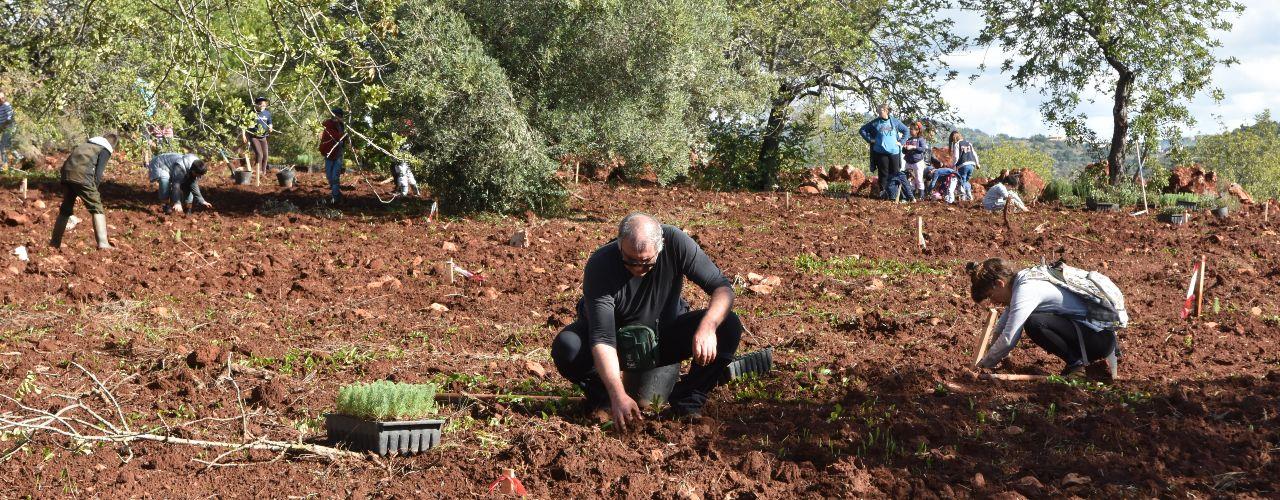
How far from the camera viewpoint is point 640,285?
5.12 m

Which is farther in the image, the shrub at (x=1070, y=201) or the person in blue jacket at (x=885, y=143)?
the shrub at (x=1070, y=201)

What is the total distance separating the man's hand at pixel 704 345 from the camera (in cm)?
488

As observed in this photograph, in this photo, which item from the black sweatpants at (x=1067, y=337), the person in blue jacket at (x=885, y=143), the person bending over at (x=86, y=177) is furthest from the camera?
the person in blue jacket at (x=885, y=143)

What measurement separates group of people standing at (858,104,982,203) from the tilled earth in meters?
3.85

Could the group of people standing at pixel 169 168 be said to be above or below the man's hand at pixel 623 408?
above

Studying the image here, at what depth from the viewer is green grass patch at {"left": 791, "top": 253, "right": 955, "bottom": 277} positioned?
10.8 m

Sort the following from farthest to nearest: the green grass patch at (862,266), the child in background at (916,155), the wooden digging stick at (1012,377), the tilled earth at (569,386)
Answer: the child in background at (916,155) < the green grass patch at (862,266) < the wooden digging stick at (1012,377) < the tilled earth at (569,386)

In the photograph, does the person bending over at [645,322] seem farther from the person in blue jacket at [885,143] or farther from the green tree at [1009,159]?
the green tree at [1009,159]

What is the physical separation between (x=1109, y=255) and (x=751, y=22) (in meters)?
8.54

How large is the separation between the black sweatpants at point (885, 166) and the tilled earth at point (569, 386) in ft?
13.0

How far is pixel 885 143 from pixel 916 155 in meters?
1.37

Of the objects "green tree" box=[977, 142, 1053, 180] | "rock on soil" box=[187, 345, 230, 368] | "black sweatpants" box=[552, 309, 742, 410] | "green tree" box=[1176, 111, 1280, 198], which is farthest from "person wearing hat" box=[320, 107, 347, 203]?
"green tree" box=[1176, 111, 1280, 198]

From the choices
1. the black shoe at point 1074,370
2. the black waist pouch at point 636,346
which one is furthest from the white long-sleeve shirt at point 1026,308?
the black waist pouch at point 636,346

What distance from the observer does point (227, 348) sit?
6.88 meters
